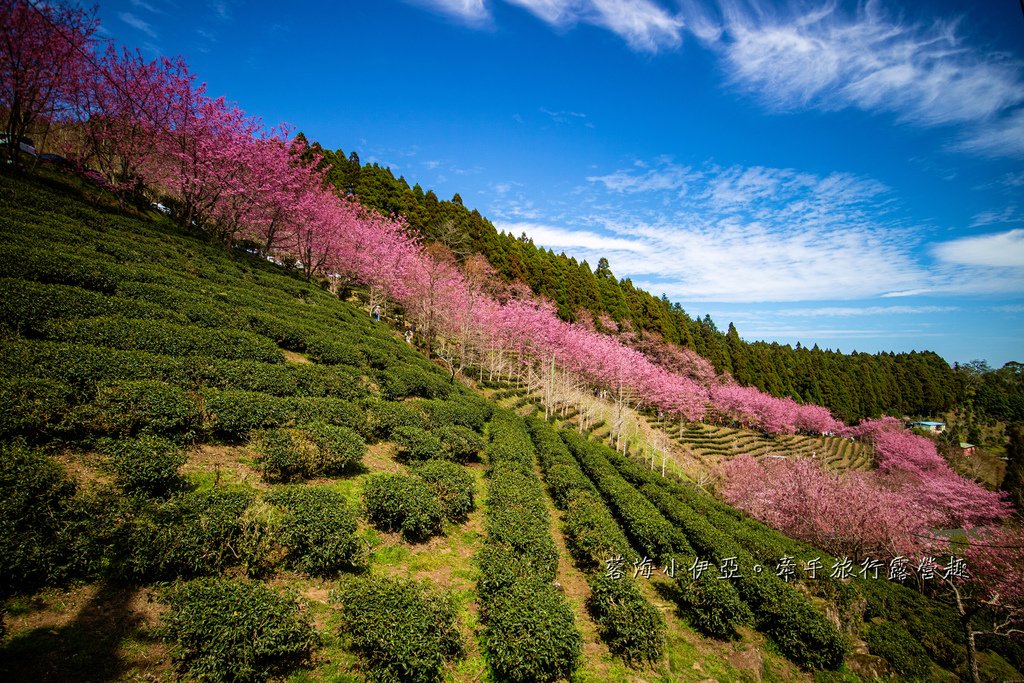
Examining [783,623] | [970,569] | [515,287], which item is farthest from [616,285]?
[783,623]

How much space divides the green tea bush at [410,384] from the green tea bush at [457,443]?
2756 millimetres

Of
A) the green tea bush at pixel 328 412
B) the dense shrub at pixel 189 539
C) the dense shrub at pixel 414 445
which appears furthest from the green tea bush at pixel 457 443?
the dense shrub at pixel 189 539

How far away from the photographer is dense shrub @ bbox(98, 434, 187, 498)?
5.57 meters

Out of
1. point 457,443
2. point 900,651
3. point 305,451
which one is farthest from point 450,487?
point 900,651

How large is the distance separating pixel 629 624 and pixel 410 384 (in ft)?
37.2

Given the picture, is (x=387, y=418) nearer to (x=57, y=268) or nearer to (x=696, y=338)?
(x=57, y=268)

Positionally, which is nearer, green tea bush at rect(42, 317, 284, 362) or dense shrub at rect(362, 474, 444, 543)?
dense shrub at rect(362, 474, 444, 543)

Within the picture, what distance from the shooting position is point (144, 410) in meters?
6.78

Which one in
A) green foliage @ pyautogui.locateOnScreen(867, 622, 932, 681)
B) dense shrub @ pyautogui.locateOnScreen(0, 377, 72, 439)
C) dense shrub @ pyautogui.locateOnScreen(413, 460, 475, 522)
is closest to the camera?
dense shrub @ pyautogui.locateOnScreen(0, 377, 72, 439)

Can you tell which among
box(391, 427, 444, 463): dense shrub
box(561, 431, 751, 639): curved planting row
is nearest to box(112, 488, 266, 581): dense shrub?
box(391, 427, 444, 463): dense shrub

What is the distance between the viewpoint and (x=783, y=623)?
26.6 ft

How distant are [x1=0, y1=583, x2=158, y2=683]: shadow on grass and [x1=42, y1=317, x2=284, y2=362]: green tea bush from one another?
685 cm

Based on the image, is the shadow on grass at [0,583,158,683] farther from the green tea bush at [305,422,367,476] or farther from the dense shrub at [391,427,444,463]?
the dense shrub at [391,427,444,463]

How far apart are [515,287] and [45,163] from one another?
34015 mm
